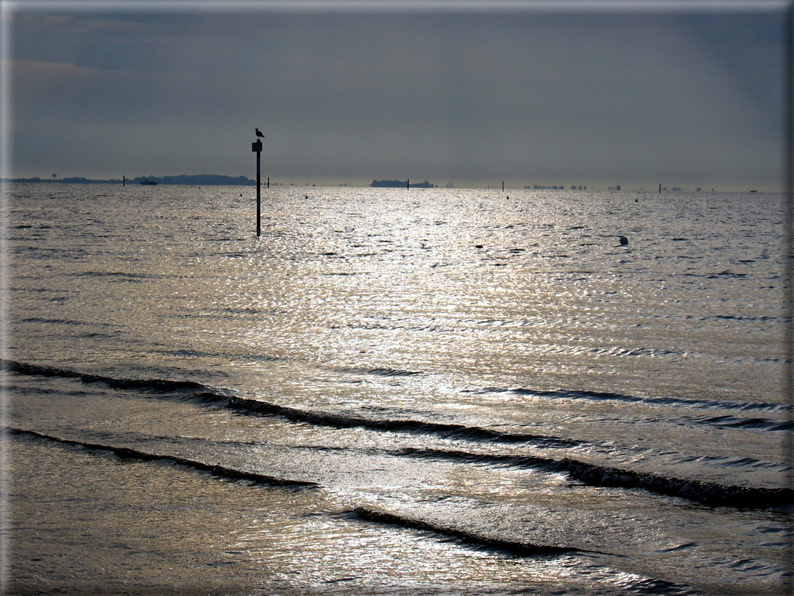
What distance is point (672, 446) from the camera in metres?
7.93

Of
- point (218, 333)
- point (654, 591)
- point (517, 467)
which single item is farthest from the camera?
point (218, 333)

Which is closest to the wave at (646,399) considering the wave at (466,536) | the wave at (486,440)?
the wave at (486,440)

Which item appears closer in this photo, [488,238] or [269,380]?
[269,380]

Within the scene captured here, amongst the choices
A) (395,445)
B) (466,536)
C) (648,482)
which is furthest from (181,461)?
(648,482)

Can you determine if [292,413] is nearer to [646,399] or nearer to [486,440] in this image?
[486,440]

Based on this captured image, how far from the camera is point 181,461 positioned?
23.9ft

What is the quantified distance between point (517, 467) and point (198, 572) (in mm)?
3480

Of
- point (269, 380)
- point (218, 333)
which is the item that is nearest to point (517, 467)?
→ point (269, 380)

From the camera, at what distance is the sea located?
519 cm

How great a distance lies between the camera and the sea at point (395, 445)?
5.19 meters

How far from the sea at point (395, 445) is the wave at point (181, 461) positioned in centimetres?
3

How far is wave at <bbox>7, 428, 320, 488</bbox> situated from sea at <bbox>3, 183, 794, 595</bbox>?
33mm

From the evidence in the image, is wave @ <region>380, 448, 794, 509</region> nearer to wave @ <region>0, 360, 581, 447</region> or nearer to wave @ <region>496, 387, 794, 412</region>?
wave @ <region>0, 360, 581, 447</region>

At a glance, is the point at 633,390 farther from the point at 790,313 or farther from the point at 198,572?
the point at 790,313
